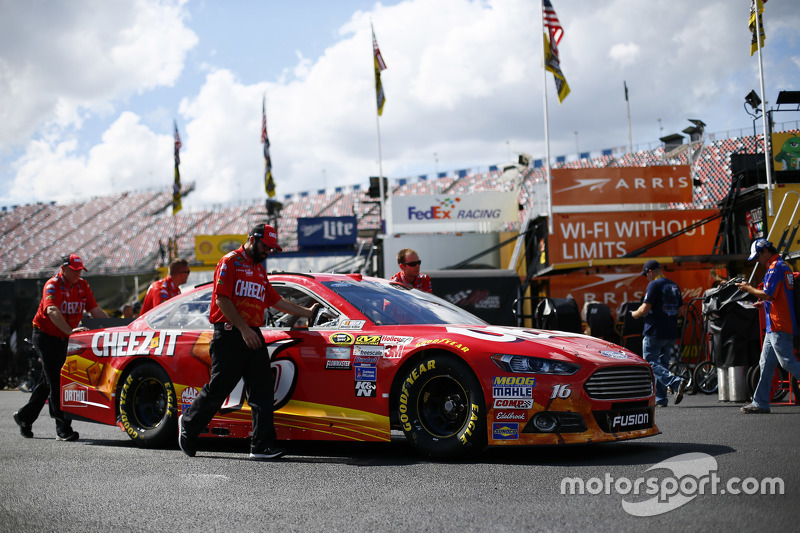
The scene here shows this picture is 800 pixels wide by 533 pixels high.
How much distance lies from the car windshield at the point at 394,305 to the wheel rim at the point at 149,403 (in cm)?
159

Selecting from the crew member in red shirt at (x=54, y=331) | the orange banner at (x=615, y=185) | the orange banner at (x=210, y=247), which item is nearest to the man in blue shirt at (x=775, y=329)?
the crew member in red shirt at (x=54, y=331)

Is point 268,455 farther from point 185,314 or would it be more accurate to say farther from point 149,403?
point 185,314

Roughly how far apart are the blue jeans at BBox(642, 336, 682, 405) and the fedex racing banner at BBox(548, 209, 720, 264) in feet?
A: 38.8

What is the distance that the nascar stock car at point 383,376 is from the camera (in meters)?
5.19

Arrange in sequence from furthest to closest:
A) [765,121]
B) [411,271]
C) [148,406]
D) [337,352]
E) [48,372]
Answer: [765,121] < [411,271] < [48,372] < [148,406] < [337,352]

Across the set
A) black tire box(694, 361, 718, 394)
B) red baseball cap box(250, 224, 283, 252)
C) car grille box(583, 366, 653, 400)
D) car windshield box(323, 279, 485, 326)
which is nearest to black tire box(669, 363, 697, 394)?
black tire box(694, 361, 718, 394)

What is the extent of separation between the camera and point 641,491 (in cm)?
415

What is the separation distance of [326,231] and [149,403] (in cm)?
2686

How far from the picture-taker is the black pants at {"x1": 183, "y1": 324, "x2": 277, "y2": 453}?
5859 mm

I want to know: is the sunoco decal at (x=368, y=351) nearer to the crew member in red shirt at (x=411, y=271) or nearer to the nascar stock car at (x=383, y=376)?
the nascar stock car at (x=383, y=376)

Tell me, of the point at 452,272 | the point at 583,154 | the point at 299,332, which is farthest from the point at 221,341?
the point at 583,154

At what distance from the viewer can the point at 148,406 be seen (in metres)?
6.79

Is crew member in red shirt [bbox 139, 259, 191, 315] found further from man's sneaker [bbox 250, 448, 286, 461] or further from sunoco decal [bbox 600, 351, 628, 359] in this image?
sunoco decal [bbox 600, 351, 628, 359]

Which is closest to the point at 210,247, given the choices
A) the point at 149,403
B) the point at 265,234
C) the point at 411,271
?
the point at 411,271
